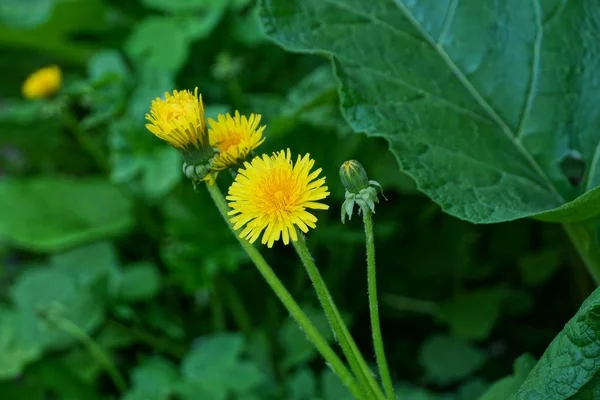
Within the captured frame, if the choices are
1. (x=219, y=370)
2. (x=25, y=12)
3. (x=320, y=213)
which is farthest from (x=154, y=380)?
(x=25, y=12)

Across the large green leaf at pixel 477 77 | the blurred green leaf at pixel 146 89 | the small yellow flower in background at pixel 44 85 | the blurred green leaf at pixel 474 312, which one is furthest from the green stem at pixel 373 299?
the small yellow flower in background at pixel 44 85

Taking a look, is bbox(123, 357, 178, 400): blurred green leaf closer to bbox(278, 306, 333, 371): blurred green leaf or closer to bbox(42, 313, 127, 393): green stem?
bbox(42, 313, 127, 393): green stem

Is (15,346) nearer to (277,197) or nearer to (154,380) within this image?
(154,380)

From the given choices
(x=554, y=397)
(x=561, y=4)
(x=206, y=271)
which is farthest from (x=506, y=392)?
(x=206, y=271)

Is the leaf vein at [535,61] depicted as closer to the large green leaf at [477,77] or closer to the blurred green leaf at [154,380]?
the large green leaf at [477,77]

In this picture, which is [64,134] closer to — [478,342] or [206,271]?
[206,271]
